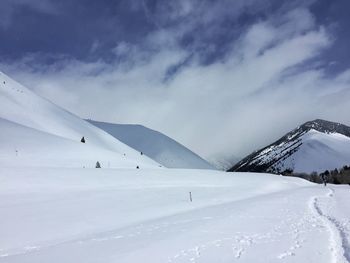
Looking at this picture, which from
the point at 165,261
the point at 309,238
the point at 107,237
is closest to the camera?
the point at 165,261

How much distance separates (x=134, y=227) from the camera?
19.5m

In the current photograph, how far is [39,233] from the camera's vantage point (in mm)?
17938

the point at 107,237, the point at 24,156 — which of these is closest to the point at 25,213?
the point at 107,237

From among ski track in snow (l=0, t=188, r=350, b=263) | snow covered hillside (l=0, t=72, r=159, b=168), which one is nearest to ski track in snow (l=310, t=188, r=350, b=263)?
ski track in snow (l=0, t=188, r=350, b=263)

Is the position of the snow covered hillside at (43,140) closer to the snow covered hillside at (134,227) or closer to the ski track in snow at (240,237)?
the snow covered hillside at (134,227)

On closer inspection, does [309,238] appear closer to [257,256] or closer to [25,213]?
[257,256]

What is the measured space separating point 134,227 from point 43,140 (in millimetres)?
47205

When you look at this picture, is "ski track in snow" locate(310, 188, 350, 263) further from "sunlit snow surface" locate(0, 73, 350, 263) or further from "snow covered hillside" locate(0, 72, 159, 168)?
"snow covered hillside" locate(0, 72, 159, 168)

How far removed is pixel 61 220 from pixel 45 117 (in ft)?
280

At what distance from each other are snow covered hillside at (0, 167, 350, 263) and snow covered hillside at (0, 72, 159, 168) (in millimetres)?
17544

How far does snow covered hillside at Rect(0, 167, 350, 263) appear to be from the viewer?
1279 cm

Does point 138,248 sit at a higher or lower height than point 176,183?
lower

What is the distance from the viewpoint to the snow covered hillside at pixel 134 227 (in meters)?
12.8

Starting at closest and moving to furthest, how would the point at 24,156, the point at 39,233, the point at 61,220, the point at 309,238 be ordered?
the point at 309,238
the point at 39,233
the point at 61,220
the point at 24,156
